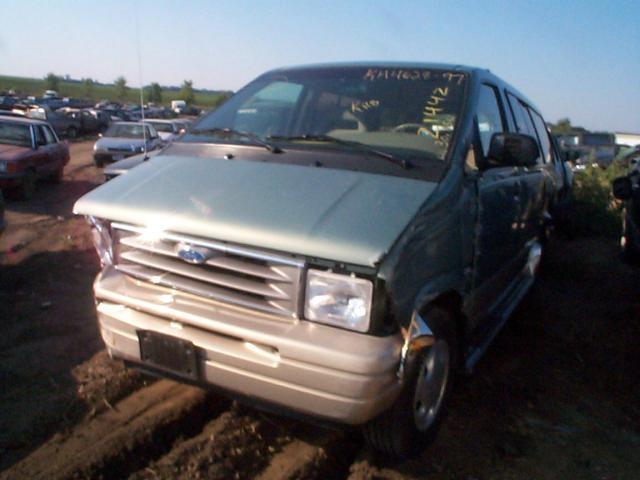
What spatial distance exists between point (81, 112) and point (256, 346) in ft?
107

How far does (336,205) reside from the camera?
8.89ft

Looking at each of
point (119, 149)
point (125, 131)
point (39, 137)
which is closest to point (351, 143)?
point (39, 137)

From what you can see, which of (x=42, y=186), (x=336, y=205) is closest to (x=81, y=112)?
(x=42, y=186)

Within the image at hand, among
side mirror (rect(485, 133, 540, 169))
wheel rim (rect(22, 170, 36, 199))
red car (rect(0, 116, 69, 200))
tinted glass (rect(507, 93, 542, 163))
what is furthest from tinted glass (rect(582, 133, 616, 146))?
side mirror (rect(485, 133, 540, 169))

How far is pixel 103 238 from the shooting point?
3.04 m

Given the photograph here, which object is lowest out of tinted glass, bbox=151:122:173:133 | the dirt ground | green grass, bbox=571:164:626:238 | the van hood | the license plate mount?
tinted glass, bbox=151:122:173:133

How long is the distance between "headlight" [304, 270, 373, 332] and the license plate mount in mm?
617

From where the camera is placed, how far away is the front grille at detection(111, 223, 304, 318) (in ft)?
8.37

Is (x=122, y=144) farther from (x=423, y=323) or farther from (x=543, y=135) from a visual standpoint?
(x=423, y=323)

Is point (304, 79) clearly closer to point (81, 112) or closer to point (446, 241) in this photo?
point (446, 241)

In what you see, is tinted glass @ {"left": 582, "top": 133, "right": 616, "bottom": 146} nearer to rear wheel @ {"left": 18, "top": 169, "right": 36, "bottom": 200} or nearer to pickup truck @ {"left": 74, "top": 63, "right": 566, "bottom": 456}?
rear wheel @ {"left": 18, "top": 169, "right": 36, "bottom": 200}

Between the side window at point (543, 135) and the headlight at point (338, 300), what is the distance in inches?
151

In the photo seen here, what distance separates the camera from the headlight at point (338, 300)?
95.3 inches

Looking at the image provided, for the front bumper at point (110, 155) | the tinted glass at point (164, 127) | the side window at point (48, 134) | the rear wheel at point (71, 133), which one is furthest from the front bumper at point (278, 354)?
the rear wheel at point (71, 133)
